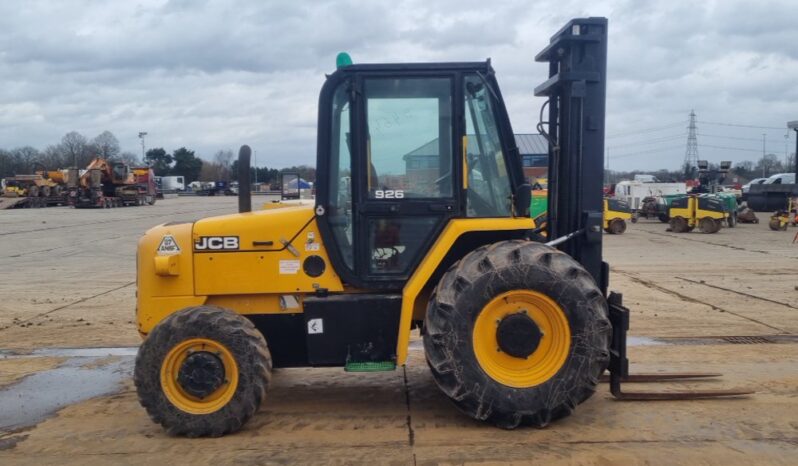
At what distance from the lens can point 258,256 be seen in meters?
5.57

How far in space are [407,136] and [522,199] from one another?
3.26 ft

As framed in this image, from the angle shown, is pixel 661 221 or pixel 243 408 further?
pixel 661 221

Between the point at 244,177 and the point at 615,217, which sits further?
the point at 615,217

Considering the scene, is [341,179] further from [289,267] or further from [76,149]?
[76,149]

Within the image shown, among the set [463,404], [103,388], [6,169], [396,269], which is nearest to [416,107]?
[396,269]

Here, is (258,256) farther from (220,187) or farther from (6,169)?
(6,169)

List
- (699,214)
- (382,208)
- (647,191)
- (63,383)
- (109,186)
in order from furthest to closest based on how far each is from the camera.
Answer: (109,186) → (647,191) → (699,214) → (63,383) → (382,208)

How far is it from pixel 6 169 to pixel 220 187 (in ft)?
98.2

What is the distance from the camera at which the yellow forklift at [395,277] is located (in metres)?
5.16

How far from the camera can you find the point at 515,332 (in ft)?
17.1

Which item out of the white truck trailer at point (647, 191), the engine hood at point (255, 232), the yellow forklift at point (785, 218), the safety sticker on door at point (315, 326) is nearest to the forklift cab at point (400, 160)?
the engine hood at point (255, 232)

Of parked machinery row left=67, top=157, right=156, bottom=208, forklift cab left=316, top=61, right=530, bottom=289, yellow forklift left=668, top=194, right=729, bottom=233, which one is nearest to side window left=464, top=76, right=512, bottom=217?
forklift cab left=316, top=61, right=530, bottom=289

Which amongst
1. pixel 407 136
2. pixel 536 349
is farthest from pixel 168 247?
pixel 536 349

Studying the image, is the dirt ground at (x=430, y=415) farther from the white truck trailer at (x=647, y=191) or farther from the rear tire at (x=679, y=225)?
the white truck trailer at (x=647, y=191)
